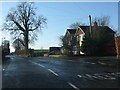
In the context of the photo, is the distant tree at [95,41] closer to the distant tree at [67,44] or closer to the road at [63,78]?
the distant tree at [67,44]

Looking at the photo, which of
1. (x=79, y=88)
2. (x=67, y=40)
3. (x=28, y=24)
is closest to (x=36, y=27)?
(x=28, y=24)

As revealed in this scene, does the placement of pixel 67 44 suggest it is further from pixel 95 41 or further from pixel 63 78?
pixel 63 78

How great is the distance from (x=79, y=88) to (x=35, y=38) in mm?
73047

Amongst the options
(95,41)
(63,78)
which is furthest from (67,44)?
(63,78)

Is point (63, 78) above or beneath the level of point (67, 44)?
beneath

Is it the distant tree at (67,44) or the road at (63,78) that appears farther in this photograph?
the distant tree at (67,44)

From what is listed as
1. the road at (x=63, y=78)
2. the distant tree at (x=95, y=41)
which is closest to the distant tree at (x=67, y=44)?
the distant tree at (x=95, y=41)

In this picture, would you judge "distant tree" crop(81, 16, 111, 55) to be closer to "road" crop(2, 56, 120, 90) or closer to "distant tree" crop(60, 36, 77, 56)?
"distant tree" crop(60, 36, 77, 56)

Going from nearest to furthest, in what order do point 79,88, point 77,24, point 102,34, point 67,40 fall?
point 79,88 → point 102,34 → point 67,40 → point 77,24

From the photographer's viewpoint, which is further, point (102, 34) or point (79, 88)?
point (102, 34)

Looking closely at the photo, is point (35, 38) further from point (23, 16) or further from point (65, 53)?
point (65, 53)

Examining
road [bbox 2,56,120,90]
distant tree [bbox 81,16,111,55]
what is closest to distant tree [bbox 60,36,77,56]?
distant tree [bbox 81,16,111,55]

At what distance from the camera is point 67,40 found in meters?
80.8

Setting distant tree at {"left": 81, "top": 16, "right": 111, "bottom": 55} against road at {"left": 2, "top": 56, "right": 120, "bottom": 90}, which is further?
distant tree at {"left": 81, "top": 16, "right": 111, "bottom": 55}
